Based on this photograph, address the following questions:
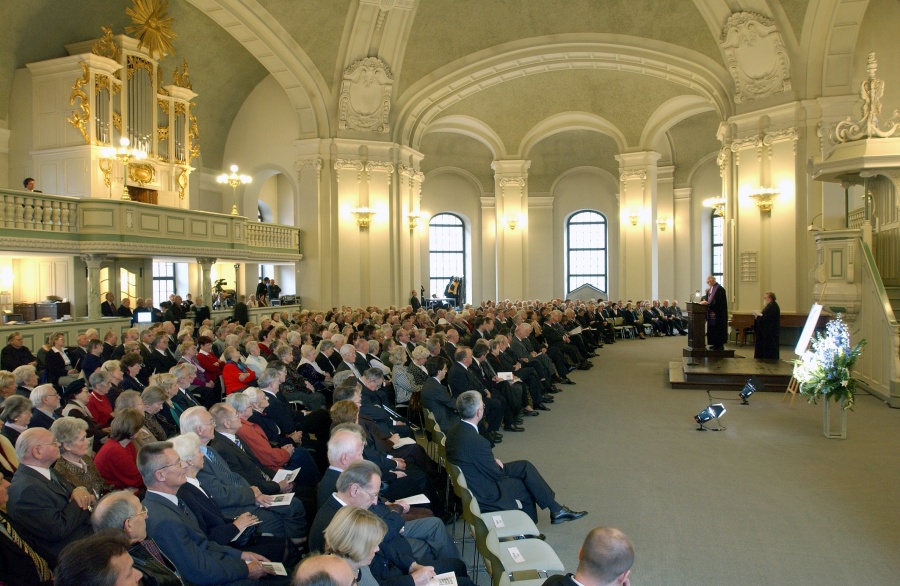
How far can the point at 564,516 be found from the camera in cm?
515

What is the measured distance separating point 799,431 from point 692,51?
11.2 m

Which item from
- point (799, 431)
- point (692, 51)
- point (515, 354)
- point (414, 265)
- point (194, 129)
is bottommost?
point (799, 431)

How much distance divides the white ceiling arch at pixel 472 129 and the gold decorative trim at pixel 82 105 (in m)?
9.71

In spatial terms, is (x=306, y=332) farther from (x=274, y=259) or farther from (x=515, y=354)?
(x=274, y=259)

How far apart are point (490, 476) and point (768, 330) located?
341 inches

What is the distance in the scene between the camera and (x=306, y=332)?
36.8 feet

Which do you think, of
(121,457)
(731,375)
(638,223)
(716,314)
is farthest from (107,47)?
(638,223)

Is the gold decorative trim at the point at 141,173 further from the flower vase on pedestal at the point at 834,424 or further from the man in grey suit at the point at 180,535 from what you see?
the flower vase on pedestal at the point at 834,424

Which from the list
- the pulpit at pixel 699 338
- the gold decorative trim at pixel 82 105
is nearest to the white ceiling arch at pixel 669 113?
the pulpit at pixel 699 338

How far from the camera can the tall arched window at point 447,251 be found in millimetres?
27984

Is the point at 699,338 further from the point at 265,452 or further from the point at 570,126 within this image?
the point at 570,126

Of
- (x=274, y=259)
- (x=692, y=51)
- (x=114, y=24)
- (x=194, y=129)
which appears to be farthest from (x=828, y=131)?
(x=114, y=24)

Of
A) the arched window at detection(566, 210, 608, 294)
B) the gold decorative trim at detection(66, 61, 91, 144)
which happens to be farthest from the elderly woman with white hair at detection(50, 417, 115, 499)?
the arched window at detection(566, 210, 608, 294)

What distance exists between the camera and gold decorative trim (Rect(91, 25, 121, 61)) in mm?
14867
